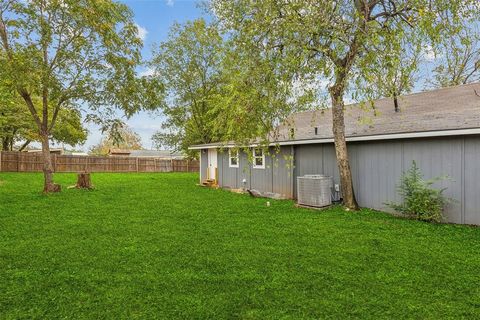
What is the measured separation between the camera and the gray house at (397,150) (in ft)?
18.7

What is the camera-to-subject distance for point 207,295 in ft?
9.52

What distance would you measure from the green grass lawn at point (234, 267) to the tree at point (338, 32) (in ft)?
8.88

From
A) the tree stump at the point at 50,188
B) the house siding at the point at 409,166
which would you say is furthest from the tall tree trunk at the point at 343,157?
the tree stump at the point at 50,188

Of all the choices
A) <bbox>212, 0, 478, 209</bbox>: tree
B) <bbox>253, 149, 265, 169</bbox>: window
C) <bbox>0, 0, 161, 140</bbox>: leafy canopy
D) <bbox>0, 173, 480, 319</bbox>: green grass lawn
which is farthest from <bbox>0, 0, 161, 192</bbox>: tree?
<bbox>212, 0, 478, 209</bbox>: tree

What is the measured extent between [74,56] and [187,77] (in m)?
9.84

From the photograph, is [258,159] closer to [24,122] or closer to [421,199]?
[421,199]

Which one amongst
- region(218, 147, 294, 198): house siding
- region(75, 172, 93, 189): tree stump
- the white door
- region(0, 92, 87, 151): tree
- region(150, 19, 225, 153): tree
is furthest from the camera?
region(150, 19, 225, 153): tree

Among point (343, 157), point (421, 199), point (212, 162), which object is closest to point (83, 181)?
point (212, 162)

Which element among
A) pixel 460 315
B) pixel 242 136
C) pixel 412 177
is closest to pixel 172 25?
pixel 242 136

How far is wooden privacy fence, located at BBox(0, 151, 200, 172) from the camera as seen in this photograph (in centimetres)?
1905

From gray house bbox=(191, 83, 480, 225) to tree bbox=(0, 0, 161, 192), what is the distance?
5.15 metres

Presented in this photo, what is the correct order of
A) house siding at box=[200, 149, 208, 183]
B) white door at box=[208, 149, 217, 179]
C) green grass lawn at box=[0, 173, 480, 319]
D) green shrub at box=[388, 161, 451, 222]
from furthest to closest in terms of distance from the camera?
house siding at box=[200, 149, 208, 183], white door at box=[208, 149, 217, 179], green shrub at box=[388, 161, 451, 222], green grass lawn at box=[0, 173, 480, 319]

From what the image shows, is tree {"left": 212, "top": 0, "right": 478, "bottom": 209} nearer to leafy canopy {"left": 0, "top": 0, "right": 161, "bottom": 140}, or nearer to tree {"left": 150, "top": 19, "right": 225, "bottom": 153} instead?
leafy canopy {"left": 0, "top": 0, "right": 161, "bottom": 140}

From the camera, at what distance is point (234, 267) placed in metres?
3.60
